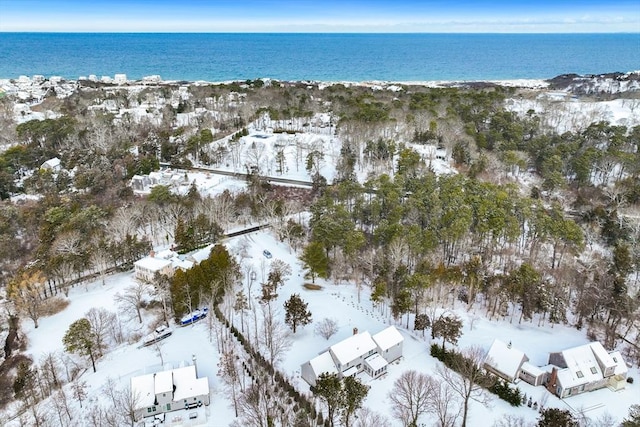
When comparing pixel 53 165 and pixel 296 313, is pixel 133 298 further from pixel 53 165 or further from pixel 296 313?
pixel 53 165

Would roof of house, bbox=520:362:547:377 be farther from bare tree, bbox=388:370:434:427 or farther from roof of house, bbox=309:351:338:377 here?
roof of house, bbox=309:351:338:377

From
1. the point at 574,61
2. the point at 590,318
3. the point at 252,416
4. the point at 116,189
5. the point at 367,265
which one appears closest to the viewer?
the point at 252,416

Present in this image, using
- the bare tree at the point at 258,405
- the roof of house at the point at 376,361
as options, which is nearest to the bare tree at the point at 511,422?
the roof of house at the point at 376,361

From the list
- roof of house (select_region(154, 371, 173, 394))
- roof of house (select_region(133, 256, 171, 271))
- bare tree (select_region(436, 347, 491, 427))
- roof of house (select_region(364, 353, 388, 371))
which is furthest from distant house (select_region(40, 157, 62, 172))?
bare tree (select_region(436, 347, 491, 427))

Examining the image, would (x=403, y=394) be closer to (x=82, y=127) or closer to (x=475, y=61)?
(x=82, y=127)

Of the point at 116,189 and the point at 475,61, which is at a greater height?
the point at 475,61

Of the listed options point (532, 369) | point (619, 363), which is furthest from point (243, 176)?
point (619, 363)

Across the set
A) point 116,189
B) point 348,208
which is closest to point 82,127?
point 116,189
